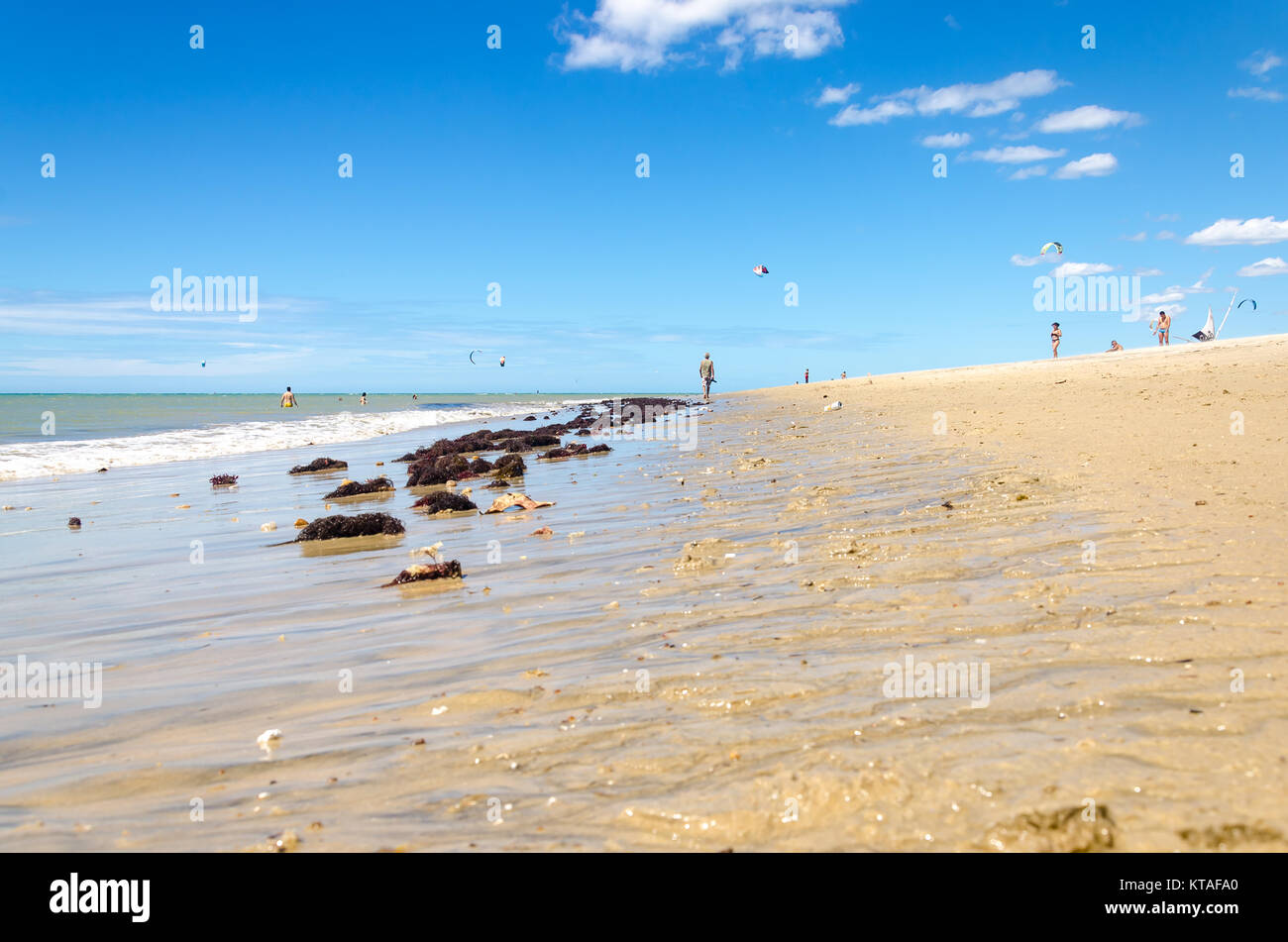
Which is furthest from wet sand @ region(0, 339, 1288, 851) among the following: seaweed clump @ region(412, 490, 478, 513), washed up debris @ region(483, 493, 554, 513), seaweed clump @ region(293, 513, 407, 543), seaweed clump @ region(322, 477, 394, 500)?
seaweed clump @ region(322, 477, 394, 500)

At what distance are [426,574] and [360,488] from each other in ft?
25.8

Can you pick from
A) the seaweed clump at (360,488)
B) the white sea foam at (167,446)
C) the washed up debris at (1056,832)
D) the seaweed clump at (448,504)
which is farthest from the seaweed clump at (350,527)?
the white sea foam at (167,446)

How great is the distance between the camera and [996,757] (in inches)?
109

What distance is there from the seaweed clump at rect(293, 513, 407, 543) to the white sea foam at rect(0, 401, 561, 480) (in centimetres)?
1664

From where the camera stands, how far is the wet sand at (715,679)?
8.59ft

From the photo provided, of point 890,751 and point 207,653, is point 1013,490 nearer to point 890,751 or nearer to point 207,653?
point 890,751

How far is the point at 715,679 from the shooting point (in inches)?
151

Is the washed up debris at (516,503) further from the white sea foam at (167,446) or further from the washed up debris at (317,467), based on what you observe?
the white sea foam at (167,446)

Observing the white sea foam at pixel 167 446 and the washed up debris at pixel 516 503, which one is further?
the white sea foam at pixel 167 446

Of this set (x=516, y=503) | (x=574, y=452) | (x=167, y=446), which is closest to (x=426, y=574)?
(x=516, y=503)

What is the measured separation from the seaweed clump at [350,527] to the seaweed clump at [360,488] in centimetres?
393

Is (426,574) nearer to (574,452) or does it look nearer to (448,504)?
(448,504)
